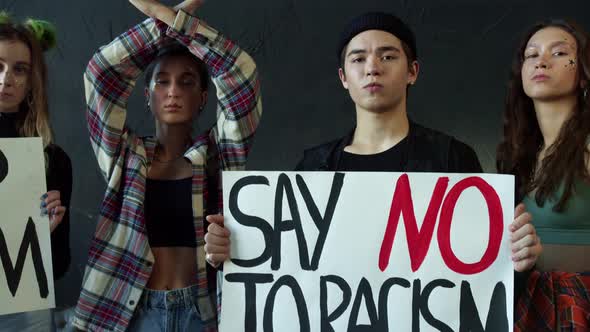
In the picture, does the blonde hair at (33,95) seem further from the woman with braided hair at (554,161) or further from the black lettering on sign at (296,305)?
the woman with braided hair at (554,161)

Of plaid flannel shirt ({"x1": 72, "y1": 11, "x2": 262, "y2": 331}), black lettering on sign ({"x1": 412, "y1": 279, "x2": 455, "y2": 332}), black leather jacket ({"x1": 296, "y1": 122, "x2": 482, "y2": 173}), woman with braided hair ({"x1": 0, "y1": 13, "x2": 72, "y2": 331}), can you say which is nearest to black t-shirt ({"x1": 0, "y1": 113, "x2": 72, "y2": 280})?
woman with braided hair ({"x1": 0, "y1": 13, "x2": 72, "y2": 331})

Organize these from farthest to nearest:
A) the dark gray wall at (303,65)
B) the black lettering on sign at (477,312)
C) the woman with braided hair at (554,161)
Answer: the dark gray wall at (303,65), the woman with braided hair at (554,161), the black lettering on sign at (477,312)

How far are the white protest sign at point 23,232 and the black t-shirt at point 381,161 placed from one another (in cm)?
67

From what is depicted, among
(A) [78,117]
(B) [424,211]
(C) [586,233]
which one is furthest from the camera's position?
(A) [78,117]

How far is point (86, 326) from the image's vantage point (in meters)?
1.30

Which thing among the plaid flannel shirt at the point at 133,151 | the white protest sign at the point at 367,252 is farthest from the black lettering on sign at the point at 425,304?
the plaid flannel shirt at the point at 133,151

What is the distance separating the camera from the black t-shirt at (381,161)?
4.23ft

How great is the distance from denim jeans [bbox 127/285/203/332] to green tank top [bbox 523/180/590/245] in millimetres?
798

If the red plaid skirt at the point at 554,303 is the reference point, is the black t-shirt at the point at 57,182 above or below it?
above

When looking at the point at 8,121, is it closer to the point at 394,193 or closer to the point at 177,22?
the point at 177,22

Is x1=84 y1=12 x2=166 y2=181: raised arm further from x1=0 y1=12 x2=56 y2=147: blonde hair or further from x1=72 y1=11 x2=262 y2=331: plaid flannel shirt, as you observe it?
x1=0 y1=12 x2=56 y2=147: blonde hair

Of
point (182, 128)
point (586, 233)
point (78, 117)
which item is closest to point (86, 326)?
point (182, 128)

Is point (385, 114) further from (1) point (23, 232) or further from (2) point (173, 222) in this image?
(1) point (23, 232)

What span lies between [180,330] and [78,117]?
106 cm
